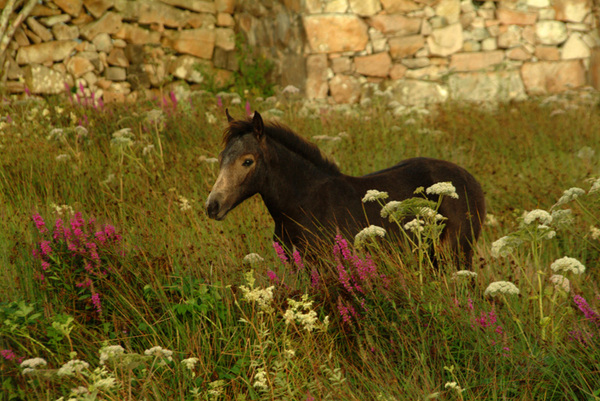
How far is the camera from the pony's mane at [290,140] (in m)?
4.60

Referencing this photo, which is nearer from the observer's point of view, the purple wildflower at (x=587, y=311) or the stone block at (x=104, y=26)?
the purple wildflower at (x=587, y=311)

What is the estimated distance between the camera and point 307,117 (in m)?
9.27

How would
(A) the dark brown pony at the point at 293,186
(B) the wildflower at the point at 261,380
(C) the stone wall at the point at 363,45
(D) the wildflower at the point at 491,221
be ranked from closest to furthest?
1. (B) the wildflower at the point at 261,380
2. (A) the dark brown pony at the point at 293,186
3. (D) the wildflower at the point at 491,221
4. (C) the stone wall at the point at 363,45

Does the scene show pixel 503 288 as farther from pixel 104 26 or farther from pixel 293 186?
pixel 104 26

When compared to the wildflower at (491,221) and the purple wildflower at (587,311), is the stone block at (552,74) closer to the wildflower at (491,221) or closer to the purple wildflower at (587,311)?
the wildflower at (491,221)

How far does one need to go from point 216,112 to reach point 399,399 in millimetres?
6706

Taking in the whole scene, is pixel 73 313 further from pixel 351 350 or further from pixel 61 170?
pixel 61 170

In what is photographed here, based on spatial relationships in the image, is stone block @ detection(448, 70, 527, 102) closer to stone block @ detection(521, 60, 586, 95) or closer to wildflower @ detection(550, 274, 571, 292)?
stone block @ detection(521, 60, 586, 95)

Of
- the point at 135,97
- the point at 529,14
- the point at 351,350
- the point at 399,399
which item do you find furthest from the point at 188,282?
the point at 529,14

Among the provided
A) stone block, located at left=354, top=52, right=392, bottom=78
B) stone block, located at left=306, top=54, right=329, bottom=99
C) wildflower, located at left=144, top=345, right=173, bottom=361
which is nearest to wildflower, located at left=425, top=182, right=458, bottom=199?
wildflower, located at left=144, top=345, right=173, bottom=361

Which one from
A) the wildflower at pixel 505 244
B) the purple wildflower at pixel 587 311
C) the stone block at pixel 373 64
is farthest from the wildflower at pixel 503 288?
the stone block at pixel 373 64

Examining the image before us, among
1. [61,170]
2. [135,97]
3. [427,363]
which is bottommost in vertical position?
[427,363]

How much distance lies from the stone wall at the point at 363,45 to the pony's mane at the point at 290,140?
24.8ft

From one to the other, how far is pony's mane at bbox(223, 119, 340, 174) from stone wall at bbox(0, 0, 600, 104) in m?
7.56
